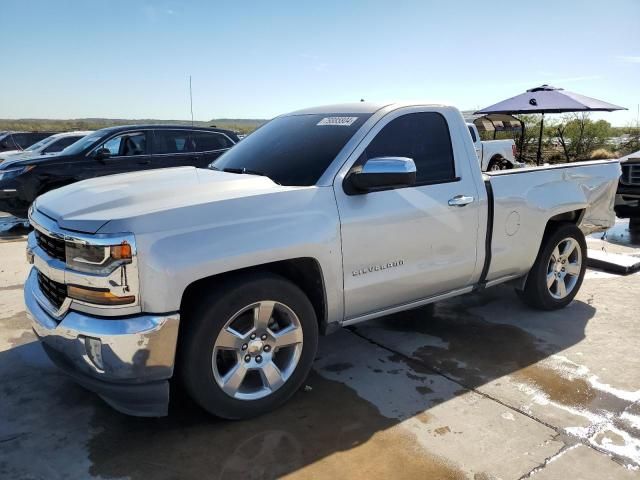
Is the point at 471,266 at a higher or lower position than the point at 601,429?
higher

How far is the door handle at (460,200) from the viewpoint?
3.89 metres

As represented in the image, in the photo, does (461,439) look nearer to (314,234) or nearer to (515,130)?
(314,234)

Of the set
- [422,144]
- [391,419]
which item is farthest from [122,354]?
[422,144]

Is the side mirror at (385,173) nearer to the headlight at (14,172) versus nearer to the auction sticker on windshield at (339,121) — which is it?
the auction sticker on windshield at (339,121)

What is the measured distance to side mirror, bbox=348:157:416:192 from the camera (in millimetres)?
3254

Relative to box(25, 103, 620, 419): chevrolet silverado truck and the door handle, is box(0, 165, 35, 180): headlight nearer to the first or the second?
box(25, 103, 620, 419): chevrolet silverado truck

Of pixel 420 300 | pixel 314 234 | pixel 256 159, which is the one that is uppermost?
pixel 256 159

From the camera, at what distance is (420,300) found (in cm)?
398

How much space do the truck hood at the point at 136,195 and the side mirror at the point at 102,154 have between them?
612cm

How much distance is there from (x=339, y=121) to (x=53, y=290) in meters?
2.16

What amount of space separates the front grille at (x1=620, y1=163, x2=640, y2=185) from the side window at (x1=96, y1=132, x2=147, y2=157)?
8.39m

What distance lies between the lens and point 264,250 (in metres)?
2.99

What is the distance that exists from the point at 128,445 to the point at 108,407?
47cm

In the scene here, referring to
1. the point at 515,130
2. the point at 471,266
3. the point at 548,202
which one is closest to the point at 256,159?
the point at 471,266
